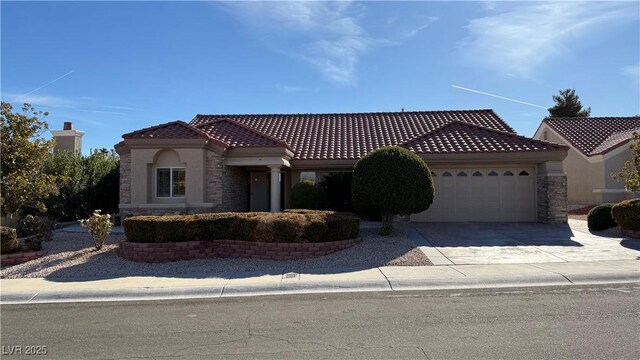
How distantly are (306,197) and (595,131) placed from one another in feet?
65.1

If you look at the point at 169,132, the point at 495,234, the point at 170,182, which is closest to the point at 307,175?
the point at 170,182

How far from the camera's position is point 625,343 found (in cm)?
524

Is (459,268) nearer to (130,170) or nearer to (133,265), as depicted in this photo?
(133,265)

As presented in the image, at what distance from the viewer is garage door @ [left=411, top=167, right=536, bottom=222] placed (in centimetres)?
1753

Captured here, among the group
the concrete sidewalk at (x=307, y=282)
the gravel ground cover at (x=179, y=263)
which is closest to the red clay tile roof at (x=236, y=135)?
the gravel ground cover at (x=179, y=263)

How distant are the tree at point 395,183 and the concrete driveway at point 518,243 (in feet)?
4.49

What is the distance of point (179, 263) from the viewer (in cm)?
1116

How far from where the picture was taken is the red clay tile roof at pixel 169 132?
1561cm

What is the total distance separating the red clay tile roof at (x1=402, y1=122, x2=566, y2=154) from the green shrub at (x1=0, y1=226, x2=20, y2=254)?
12.7 meters

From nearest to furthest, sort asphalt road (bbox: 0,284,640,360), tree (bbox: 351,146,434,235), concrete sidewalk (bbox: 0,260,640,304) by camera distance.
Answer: asphalt road (bbox: 0,284,640,360) < concrete sidewalk (bbox: 0,260,640,304) < tree (bbox: 351,146,434,235)

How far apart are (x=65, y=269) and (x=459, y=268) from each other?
8.93 meters

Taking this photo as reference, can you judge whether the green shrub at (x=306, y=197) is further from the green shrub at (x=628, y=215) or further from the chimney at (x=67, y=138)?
the chimney at (x=67, y=138)

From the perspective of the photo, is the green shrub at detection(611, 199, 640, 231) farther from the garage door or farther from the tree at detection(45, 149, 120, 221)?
the tree at detection(45, 149, 120, 221)

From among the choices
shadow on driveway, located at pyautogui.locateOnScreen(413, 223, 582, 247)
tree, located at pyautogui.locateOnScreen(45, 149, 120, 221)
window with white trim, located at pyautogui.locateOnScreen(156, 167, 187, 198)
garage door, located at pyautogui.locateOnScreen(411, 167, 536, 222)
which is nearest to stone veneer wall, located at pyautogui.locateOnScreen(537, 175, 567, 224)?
shadow on driveway, located at pyautogui.locateOnScreen(413, 223, 582, 247)
